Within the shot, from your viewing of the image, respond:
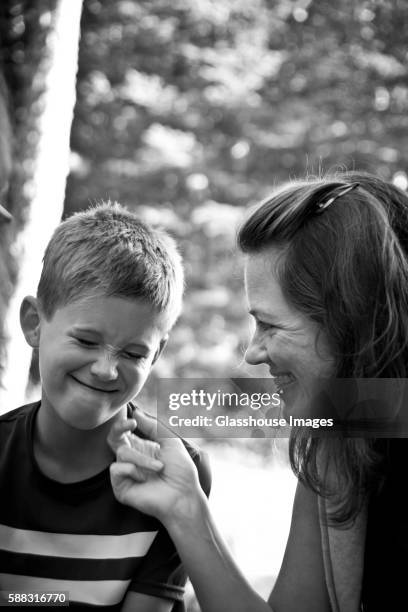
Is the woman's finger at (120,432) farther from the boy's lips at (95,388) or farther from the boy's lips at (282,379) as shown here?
the boy's lips at (282,379)

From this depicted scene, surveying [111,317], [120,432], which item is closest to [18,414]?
[120,432]

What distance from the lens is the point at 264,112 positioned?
6.77 m

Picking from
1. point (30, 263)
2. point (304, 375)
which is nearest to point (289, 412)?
point (304, 375)

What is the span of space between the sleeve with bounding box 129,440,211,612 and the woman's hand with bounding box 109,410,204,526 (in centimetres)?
18

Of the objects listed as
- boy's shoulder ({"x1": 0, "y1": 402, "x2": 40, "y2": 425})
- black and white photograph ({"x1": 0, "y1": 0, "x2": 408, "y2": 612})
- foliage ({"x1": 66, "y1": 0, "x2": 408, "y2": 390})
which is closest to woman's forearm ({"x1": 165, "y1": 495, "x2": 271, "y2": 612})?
black and white photograph ({"x1": 0, "y1": 0, "x2": 408, "y2": 612})

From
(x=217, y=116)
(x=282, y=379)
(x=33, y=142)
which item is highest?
(x=217, y=116)

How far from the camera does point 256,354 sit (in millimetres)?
1357

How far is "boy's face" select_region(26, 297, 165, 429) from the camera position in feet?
4.51

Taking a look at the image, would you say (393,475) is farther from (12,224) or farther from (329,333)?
(12,224)

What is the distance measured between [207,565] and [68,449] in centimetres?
45

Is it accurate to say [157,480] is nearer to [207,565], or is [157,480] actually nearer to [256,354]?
[207,565]

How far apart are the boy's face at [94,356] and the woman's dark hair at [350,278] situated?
12.9 inches

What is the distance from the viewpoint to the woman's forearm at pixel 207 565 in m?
1.26

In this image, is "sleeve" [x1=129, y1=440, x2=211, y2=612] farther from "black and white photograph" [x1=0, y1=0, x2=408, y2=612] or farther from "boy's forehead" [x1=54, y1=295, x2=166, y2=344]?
"boy's forehead" [x1=54, y1=295, x2=166, y2=344]
